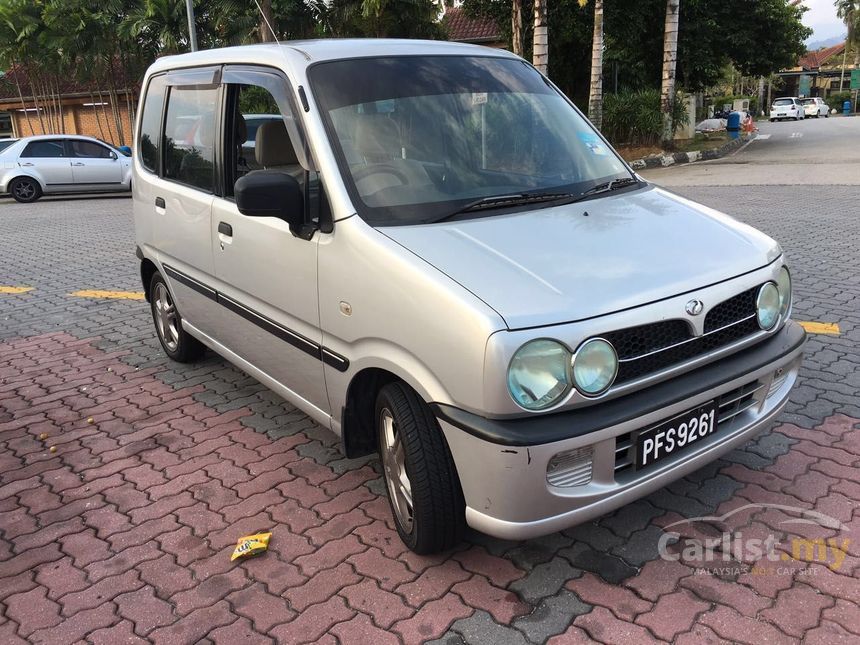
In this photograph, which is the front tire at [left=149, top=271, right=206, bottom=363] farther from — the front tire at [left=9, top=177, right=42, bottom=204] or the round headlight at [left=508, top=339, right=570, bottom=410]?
the front tire at [left=9, top=177, right=42, bottom=204]

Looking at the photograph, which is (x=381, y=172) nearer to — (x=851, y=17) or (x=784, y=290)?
(x=784, y=290)

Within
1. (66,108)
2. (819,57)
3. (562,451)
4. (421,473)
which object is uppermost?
(819,57)

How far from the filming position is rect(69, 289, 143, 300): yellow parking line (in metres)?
→ 7.64

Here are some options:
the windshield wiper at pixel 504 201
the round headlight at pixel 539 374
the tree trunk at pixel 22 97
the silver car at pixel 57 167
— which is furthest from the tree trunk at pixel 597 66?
the tree trunk at pixel 22 97

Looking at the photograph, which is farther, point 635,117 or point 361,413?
point 635,117

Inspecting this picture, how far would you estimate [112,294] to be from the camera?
25.6 feet

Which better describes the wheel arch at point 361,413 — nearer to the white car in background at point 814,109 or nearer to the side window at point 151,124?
the side window at point 151,124

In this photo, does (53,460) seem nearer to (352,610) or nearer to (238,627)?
(238,627)

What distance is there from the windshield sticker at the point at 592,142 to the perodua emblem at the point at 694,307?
1335mm

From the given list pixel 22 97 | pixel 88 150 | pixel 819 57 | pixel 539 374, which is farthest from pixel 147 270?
pixel 819 57

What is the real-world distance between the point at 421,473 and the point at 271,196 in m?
1.24

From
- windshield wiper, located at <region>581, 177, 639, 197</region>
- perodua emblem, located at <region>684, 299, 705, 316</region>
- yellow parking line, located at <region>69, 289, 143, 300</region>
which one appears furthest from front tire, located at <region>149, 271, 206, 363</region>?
perodua emblem, located at <region>684, 299, 705, 316</region>

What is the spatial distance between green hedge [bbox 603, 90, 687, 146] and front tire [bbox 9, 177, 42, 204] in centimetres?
1556

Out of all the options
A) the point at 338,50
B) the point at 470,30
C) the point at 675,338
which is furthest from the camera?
the point at 470,30
